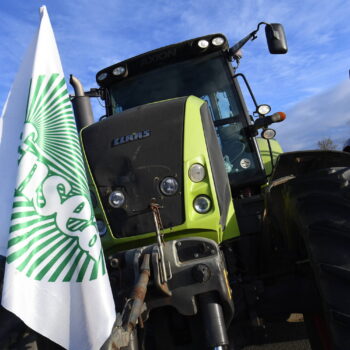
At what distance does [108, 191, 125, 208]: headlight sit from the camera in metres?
2.72

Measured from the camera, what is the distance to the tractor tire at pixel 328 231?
6.72 ft

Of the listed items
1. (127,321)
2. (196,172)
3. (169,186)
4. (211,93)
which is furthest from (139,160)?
(211,93)

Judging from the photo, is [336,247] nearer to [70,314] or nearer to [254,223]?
[254,223]

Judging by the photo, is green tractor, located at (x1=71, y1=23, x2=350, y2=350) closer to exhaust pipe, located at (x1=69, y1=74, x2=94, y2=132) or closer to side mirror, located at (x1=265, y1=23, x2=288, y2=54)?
side mirror, located at (x1=265, y1=23, x2=288, y2=54)

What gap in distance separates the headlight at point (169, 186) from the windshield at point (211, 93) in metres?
1.09

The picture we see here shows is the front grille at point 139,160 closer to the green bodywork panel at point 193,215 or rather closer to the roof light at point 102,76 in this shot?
the green bodywork panel at point 193,215

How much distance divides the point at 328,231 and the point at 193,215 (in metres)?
0.84

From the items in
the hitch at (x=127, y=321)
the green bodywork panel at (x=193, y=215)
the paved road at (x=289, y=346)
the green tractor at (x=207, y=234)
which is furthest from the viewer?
the paved road at (x=289, y=346)

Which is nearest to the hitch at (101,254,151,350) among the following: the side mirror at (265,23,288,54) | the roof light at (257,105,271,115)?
the roof light at (257,105,271,115)

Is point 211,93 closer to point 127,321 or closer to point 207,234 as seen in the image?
point 207,234

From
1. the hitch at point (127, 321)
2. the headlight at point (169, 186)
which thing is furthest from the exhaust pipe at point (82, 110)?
the hitch at point (127, 321)

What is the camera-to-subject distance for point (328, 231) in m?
2.26

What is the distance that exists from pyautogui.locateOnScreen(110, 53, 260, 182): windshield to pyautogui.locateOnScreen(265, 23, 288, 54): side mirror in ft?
1.62

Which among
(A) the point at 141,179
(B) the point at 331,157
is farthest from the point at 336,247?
(A) the point at 141,179
